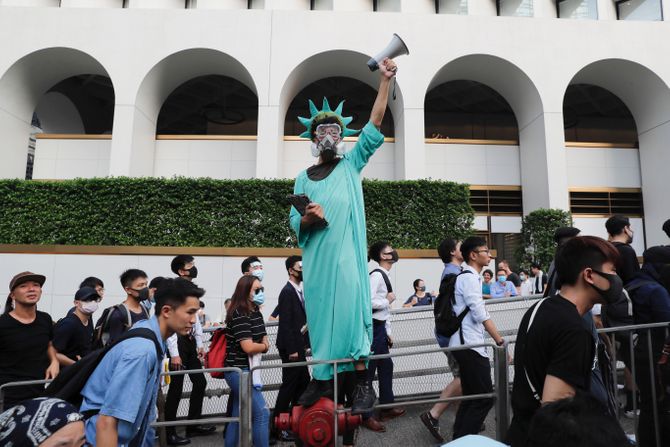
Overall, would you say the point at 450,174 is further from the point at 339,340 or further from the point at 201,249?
the point at 339,340

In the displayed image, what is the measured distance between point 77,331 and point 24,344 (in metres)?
0.66

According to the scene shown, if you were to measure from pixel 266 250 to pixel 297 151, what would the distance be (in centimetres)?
529

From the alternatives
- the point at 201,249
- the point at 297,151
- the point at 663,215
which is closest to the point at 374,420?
the point at 201,249

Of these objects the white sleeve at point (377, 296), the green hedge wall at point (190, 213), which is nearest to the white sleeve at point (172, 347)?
the white sleeve at point (377, 296)

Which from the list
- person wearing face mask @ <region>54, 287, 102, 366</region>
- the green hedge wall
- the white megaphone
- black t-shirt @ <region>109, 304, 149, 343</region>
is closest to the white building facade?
the green hedge wall

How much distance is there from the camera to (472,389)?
3984 mm

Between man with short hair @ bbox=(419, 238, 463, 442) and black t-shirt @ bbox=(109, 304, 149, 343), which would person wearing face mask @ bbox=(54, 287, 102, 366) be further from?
man with short hair @ bbox=(419, 238, 463, 442)

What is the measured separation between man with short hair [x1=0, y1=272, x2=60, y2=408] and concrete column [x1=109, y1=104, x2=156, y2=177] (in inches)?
400

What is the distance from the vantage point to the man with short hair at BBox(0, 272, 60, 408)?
391 centimetres

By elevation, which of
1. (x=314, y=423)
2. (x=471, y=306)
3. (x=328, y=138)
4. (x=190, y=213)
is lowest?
(x=314, y=423)

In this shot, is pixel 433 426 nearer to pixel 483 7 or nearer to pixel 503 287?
pixel 503 287

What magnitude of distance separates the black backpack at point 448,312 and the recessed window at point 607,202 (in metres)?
13.0

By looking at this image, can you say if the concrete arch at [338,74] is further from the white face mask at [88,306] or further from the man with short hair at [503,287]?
the white face mask at [88,306]

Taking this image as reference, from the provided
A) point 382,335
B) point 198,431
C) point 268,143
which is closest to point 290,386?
point 382,335
